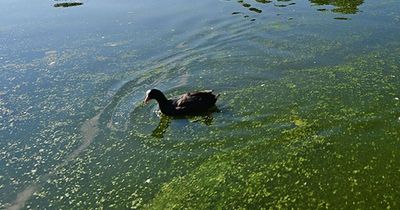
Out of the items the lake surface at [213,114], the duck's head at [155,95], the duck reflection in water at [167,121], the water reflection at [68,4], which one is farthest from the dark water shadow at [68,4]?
the duck reflection in water at [167,121]

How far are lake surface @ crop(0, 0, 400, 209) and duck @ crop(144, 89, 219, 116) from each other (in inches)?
6.1

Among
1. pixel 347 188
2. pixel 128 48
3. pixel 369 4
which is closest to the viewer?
pixel 347 188

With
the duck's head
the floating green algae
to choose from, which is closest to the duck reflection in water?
the duck's head

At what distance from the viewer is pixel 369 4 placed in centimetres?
1078

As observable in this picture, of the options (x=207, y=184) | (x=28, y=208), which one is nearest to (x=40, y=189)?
(x=28, y=208)

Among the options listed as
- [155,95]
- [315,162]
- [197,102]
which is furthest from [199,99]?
[315,162]

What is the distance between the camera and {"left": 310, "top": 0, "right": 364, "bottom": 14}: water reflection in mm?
10594

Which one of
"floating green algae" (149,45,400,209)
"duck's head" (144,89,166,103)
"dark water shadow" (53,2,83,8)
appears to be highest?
"dark water shadow" (53,2,83,8)

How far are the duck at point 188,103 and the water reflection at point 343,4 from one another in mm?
5220

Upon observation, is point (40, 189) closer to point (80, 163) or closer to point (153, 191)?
point (80, 163)

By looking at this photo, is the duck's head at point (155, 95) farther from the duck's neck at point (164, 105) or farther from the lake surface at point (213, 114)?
the lake surface at point (213, 114)

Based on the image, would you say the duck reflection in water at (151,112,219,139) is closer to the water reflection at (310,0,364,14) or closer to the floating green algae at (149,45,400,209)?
the floating green algae at (149,45,400,209)

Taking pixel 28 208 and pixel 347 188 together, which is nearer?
pixel 347 188

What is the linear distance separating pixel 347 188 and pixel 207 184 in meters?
1.52
